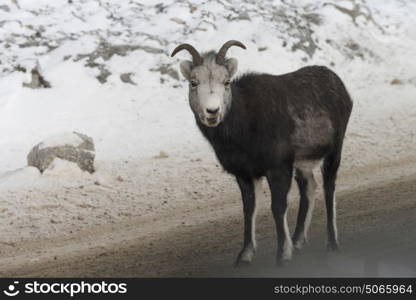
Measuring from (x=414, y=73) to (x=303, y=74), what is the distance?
613 inches

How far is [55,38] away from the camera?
23.6 m

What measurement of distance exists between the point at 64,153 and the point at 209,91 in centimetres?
814

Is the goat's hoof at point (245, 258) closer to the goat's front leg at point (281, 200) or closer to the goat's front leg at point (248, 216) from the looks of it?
the goat's front leg at point (248, 216)

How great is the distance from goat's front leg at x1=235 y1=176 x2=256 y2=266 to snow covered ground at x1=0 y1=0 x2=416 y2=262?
16.6 feet

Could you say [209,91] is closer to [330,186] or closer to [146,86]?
[330,186]

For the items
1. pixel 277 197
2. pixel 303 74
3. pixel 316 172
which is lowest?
pixel 316 172

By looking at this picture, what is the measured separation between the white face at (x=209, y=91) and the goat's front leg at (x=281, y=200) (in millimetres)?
948

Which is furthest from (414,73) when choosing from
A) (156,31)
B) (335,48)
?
(156,31)

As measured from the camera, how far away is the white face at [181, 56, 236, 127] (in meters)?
8.39

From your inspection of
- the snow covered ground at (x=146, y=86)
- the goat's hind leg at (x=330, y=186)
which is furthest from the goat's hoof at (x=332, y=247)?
the snow covered ground at (x=146, y=86)

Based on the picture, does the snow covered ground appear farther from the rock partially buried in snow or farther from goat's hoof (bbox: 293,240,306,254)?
goat's hoof (bbox: 293,240,306,254)

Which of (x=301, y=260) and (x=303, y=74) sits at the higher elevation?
(x=303, y=74)

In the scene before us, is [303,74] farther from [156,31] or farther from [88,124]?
[156,31]

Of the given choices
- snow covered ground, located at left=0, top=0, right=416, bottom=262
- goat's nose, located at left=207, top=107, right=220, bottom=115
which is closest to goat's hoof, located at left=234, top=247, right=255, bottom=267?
goat's nose, located at left=207, top=107, right=220, bottom=115
